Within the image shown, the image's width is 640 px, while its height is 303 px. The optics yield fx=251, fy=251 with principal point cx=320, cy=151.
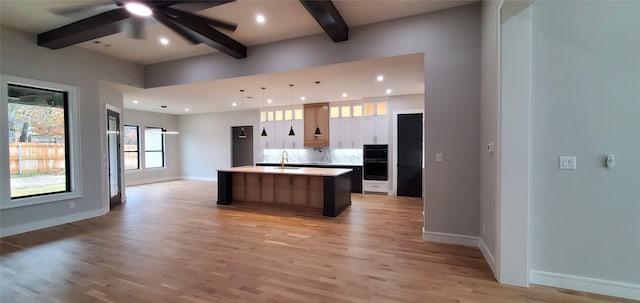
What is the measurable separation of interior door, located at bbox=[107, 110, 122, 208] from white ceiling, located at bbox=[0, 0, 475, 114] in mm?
761

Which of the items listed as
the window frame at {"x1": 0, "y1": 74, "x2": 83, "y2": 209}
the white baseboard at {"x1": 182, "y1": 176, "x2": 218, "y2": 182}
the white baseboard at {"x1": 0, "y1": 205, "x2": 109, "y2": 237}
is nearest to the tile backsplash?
the white baseboard at {"x1": 182, "y1": 176, "x2": 218, "y2": 182}

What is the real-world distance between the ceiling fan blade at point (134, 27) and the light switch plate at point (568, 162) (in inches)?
190

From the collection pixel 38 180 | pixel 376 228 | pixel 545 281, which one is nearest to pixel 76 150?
pixel 38 180

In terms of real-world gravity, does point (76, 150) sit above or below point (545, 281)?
above

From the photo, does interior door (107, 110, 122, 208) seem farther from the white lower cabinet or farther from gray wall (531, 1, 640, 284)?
gray wall (531, 1, 640, 284)

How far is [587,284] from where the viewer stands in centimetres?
220

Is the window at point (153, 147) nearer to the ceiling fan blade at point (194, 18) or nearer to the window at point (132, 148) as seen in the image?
the window at point (132, 148)

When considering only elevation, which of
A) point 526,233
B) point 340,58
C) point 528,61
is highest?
point 340,58

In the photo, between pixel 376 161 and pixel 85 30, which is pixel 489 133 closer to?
pixel 376 161

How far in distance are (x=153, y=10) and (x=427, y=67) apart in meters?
3.29

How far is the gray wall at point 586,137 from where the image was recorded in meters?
2.08

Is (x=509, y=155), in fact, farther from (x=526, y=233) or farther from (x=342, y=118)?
(x=342, y=118)

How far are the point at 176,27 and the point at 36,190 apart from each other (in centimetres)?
381

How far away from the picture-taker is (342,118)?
7363 mm
